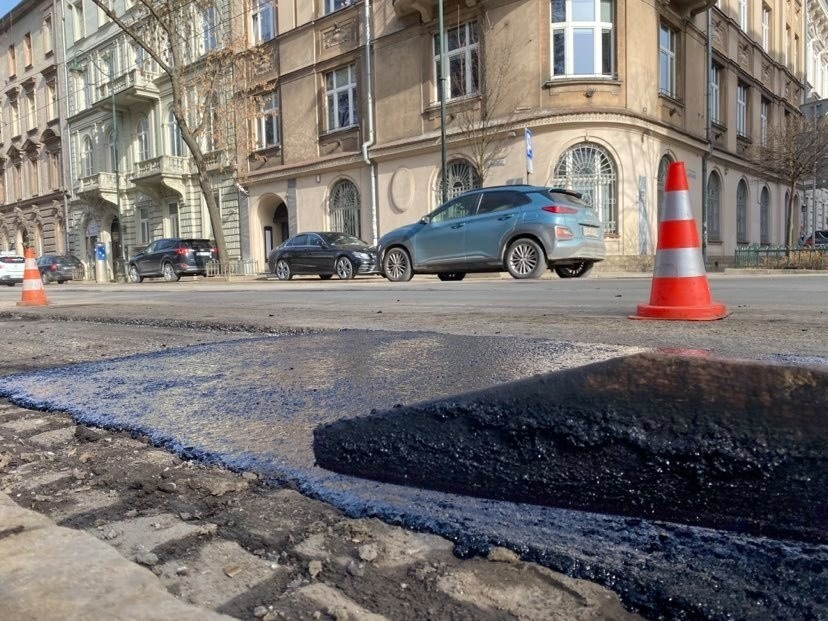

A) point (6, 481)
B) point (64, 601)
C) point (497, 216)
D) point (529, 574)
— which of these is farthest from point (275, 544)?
point (497, 216)

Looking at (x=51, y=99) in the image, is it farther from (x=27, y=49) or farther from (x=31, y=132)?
(x=27, y=49)

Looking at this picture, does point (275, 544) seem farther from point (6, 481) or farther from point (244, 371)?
point (244, 371)

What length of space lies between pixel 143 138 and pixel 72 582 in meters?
33.7

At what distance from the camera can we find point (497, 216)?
36.0 ft

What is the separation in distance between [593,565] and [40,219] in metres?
44.3

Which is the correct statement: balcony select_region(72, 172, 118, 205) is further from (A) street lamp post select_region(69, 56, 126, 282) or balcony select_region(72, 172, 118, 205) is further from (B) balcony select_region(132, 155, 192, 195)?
(B) balcony select_region(132, 155, 192, 195)

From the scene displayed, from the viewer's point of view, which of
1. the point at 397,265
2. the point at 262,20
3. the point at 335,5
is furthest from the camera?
the point at 262,20

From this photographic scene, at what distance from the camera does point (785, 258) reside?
1686 centimetres

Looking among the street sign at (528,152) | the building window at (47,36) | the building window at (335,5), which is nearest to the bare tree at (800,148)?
the street sign at (528,152)

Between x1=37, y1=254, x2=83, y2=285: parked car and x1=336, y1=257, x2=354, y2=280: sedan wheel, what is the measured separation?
1758 centimetres

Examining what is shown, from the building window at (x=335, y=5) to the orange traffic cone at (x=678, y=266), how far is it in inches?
→ 801

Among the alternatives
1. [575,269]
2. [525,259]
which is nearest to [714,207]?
[575,269]

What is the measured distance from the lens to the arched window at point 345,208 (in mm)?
22219

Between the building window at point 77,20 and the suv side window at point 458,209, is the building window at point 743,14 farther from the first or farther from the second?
the building window at point 77,20
